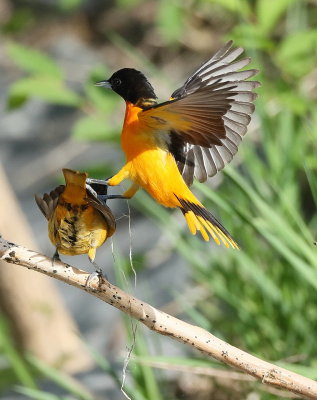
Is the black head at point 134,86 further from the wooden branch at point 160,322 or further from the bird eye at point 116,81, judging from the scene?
the wooden branch at point 160,322

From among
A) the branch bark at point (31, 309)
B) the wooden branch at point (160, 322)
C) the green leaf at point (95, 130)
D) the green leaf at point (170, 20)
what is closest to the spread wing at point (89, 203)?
the wooden branch at point (160, 322)

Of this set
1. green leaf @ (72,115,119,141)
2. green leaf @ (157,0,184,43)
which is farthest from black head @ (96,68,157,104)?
green leaf @ (157,0,184,43)

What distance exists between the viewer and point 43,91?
262 cm

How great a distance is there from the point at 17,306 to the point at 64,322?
0.21 meters

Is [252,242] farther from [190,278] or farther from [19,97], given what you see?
[190,278]

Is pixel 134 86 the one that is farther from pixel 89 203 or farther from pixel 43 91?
pixel 43 91

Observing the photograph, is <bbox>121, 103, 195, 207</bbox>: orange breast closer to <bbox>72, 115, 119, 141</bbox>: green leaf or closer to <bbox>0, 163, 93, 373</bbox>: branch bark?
<bbox>72, 115, 119, 141</bbox>: green leaf

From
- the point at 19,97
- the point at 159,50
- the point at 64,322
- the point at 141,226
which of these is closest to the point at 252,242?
the point at 19,97

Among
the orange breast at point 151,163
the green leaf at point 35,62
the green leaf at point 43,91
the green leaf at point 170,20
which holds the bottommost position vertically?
the orange breast at point 151,163

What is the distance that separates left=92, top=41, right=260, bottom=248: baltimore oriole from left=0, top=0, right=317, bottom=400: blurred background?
11 centimetres

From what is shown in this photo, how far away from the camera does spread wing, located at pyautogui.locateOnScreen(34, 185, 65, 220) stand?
1.59m

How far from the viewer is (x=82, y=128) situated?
104 inches

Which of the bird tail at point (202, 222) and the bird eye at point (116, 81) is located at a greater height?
the bird eye at point (116, 81)

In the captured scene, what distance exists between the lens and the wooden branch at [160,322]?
1.53 metres
